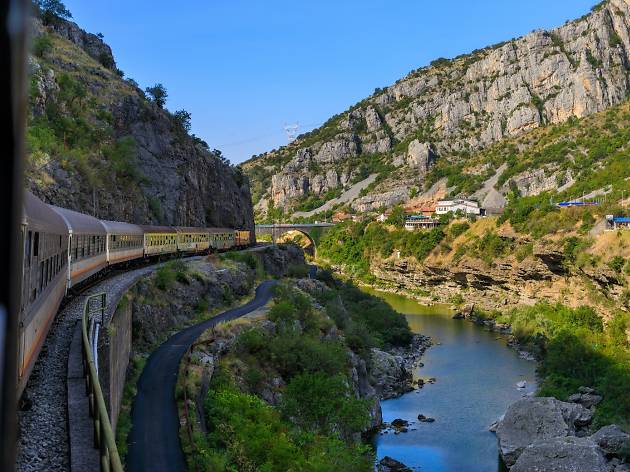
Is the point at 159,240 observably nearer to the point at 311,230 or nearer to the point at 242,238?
the point at 242,238

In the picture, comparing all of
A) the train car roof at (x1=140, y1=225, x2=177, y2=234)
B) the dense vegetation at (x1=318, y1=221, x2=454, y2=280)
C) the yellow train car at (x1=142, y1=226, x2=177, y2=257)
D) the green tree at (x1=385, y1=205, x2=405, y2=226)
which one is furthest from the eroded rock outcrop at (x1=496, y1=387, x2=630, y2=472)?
the green tree at (x1=385, y1=205, x2=405, y2=226)

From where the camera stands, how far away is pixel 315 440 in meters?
19.8

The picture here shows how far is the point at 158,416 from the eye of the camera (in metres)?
15.8

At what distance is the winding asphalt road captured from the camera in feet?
43.4

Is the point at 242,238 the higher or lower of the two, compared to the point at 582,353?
higher

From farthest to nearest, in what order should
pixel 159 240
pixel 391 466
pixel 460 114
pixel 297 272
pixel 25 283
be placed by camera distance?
pixel 460 114
pixel 297 272
pixel 159 240
pixel 391 466
pixel 25 283

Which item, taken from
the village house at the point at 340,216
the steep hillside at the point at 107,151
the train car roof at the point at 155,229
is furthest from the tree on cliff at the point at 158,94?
the village house at the point at 340,216

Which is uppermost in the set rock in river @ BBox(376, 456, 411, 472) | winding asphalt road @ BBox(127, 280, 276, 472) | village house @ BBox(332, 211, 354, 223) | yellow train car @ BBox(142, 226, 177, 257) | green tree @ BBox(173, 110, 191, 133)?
green tree @ BBox(173, 110, 191, 133)

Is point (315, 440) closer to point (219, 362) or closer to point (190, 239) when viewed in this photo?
point (219, 362)

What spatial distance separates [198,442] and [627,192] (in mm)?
78728

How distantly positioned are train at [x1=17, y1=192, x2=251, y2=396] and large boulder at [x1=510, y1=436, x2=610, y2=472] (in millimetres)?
18974

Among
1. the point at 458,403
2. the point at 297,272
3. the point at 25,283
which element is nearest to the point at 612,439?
the point at 458,403

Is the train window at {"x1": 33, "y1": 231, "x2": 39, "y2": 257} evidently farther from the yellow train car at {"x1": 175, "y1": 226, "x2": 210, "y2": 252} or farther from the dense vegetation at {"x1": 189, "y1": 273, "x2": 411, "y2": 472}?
the yellow train car at {"x1": 175, "y1": 226, "x2": 210, "y2": 252}

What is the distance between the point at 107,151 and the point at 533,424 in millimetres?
38847
